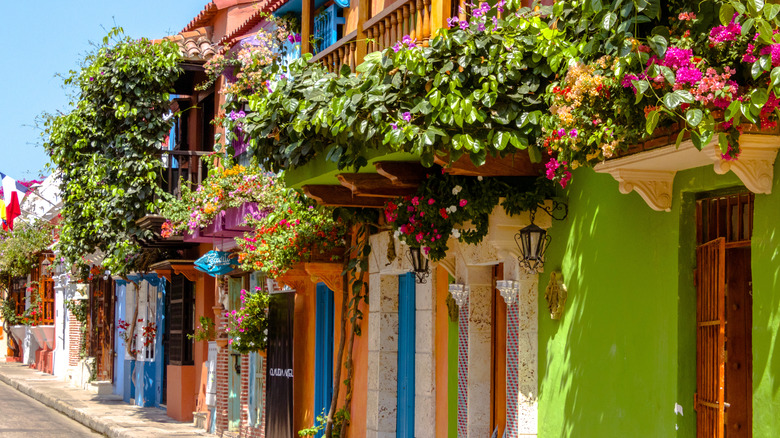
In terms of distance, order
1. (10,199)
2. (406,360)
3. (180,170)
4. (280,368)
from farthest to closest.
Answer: (10,199) → (180,170) → (280,368) → (406,360)

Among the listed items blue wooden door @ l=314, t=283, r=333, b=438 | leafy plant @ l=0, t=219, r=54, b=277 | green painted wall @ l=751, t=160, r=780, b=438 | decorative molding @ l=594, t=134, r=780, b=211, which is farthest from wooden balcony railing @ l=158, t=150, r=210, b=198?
leafy plant @ l=0, t=219, r=54, b=277

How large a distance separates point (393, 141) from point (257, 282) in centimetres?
937

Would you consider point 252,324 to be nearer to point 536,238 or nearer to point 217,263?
point 217,263

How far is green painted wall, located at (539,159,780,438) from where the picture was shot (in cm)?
596

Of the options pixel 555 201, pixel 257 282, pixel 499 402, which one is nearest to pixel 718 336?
pixel 555 201

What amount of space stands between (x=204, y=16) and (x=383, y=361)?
1027cm

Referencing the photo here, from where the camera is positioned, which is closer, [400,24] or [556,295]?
[556,295]

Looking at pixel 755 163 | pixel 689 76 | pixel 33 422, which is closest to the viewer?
pixel 689 76

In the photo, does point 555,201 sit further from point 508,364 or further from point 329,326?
point 329,326

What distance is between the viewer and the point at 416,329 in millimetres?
11391

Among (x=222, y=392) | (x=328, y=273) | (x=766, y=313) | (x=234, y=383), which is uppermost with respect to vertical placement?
(x=328, y=273)

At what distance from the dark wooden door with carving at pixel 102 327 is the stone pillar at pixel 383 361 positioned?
16930mm

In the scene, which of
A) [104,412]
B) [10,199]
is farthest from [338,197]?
[10,199]

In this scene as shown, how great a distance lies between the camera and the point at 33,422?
20.0 metres
